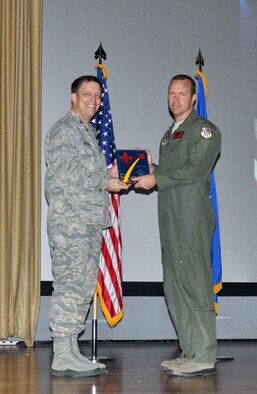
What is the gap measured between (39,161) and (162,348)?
177cm

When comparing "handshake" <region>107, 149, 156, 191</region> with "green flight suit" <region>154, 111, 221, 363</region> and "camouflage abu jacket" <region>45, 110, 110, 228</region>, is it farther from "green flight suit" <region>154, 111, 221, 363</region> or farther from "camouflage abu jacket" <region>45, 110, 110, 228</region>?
"camouflage abu jacket" <region>45, 110, 110, 228</region>

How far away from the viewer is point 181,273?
3.79 meters

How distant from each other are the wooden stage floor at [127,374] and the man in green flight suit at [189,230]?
0.62ft

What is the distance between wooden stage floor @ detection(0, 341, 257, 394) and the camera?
327 centimetres

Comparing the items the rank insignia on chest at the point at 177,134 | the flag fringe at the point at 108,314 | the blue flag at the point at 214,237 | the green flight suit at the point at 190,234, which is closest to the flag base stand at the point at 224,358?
the blue flag at the point at 214,237

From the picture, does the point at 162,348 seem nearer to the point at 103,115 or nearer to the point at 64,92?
the point at 103,115

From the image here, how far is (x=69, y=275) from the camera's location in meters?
3.67

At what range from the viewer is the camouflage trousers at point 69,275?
11.9 ft

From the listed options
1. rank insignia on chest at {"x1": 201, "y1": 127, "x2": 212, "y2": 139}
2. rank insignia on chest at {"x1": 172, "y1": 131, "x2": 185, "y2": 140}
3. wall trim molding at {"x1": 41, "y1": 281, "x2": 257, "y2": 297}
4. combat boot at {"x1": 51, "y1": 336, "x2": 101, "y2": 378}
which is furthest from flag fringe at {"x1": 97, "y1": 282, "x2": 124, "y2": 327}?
rank insignia on chest at {"x1": 201, "y1": 127, "x2": 212, "y2": 139}

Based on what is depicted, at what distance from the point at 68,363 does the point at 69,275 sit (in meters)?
0.48

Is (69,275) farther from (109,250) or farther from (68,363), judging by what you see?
(109,250)

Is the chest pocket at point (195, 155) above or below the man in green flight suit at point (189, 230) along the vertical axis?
above

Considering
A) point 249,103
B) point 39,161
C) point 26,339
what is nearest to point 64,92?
point 39,161

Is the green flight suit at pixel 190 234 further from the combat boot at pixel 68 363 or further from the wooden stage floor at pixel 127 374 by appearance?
the combat boot at pixel 68 363
